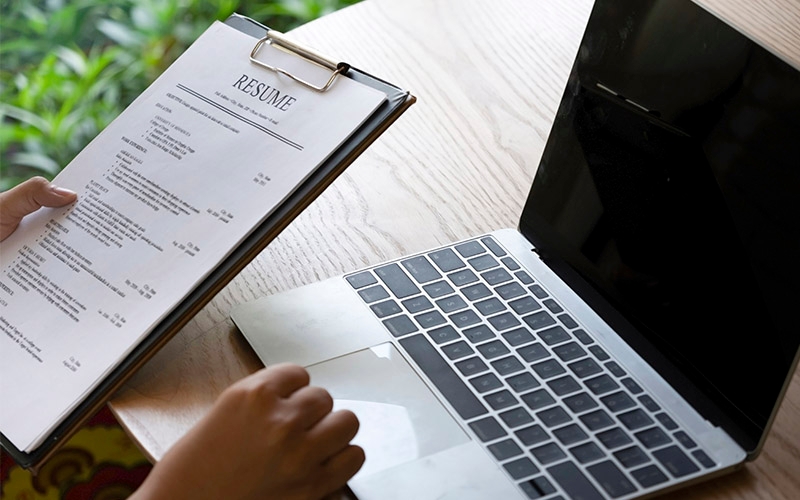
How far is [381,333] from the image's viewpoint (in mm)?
731

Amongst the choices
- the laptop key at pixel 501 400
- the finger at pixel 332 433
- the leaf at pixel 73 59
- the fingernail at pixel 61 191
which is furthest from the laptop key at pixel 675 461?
the leaf at pixel 73 59

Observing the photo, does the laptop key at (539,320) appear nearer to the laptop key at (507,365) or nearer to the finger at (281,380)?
the laptop key at (507,365)

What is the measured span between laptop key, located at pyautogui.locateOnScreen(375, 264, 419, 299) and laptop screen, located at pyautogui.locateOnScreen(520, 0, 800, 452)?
0.41 feet

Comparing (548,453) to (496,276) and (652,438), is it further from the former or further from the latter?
(496,276)

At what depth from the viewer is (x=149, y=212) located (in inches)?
28.8

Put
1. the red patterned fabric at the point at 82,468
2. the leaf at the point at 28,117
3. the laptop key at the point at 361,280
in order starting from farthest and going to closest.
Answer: the leaf at the point at 28,117 → the red patterned fabric at the point at 82,468 → the laptop key at the point at 361,280

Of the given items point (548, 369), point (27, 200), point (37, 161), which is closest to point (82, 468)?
point (27, 200)

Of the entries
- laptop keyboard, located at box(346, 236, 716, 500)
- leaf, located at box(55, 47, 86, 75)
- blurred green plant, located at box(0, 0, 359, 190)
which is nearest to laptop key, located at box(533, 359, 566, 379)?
laptop keyboard, located at box(346, 236, 716, 500)

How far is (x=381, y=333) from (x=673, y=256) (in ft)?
0.75

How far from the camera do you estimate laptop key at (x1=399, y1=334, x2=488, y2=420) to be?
2.17 feet

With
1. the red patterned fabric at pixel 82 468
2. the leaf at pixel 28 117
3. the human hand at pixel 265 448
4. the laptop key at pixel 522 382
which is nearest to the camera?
the human hand at pixel 265 448

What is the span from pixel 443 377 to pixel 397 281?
0.40 feet

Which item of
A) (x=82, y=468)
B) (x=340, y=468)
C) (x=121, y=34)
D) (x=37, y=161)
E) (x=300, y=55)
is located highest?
(x=300, y=55)

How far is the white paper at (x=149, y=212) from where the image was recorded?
68 centimetres
